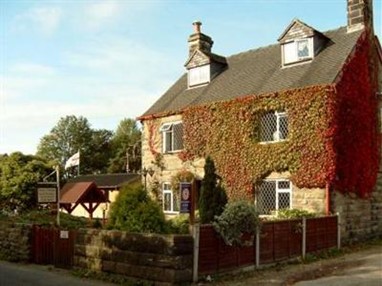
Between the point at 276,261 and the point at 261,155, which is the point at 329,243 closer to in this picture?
the point at 276,261

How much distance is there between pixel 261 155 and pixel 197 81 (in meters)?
7.52

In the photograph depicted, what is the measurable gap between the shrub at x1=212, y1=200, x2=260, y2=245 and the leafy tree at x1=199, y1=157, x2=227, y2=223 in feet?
7.44

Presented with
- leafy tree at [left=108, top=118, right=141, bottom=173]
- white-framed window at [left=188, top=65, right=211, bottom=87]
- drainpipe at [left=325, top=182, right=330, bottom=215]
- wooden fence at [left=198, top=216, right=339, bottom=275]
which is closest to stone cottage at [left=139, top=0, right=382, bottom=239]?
drainpipe at [left=325, top=182, right=330, bottom=215]

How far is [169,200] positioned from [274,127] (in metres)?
7.17

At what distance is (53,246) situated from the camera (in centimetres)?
1578

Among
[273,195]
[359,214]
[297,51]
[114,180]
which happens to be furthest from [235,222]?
[114,180]

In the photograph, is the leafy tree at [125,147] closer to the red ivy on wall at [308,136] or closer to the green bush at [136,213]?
the red ivy on wall at [308,136]

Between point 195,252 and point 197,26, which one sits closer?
point 195,252

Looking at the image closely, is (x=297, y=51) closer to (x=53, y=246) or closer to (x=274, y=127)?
(x=274, y=127)

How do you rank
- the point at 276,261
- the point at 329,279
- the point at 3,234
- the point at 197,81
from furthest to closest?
the point at 197,81 < the point at 3,234 < the point at 276,261 < the point at 329,279

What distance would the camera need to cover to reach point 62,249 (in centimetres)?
1538

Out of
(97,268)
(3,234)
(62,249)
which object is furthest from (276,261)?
(3,234)

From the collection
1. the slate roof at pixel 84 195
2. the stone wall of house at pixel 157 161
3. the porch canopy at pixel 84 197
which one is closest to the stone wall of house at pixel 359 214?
the stone wall of house at pixel 157 161

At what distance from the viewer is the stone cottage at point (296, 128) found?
67.2ft
